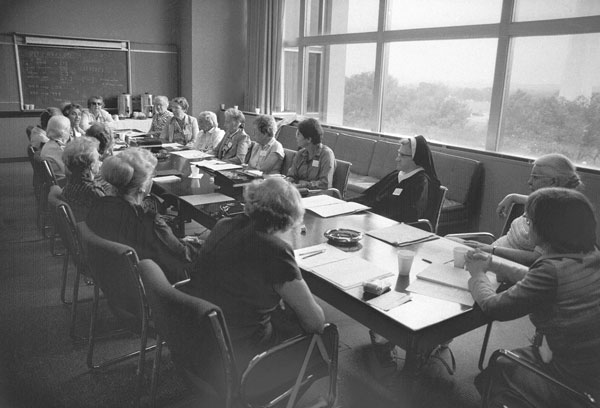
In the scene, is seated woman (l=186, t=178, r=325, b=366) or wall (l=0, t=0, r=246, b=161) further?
wall (l=0, t=0, r=246, b=161)

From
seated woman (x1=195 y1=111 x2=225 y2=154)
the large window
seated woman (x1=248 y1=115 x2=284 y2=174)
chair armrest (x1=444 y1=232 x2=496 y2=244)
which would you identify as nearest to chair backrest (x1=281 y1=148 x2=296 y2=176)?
seated woman (x1=248 y1=115 x2=284 y2=174)

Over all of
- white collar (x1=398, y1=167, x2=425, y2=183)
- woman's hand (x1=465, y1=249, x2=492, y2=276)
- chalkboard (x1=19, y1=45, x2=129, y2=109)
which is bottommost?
woman's hand (x1=465, y1=249, x2=492, y2=276)

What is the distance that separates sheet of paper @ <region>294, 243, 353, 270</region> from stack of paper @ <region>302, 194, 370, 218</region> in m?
0.58

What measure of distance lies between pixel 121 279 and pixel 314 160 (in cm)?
229

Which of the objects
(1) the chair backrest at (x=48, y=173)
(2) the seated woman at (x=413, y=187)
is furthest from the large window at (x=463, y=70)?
(1) the chair backrest at (x=48, y=173)

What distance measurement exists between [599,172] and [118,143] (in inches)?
185

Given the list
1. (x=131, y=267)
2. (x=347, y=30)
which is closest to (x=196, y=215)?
(x=131, y=267)

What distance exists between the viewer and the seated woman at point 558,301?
1638mm

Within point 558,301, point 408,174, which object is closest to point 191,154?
point 408,174

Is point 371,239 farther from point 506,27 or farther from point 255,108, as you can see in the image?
point 255,108

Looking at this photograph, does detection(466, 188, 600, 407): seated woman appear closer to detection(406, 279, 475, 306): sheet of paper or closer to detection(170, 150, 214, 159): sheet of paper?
detection(406, 279, 475, 306): sheet of paper

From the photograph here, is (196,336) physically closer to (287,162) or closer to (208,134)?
(287,162)

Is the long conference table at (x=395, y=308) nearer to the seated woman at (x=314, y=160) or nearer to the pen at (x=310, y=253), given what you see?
the pen at (x=310, y=253)

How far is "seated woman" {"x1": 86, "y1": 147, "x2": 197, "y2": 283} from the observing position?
234 cm
